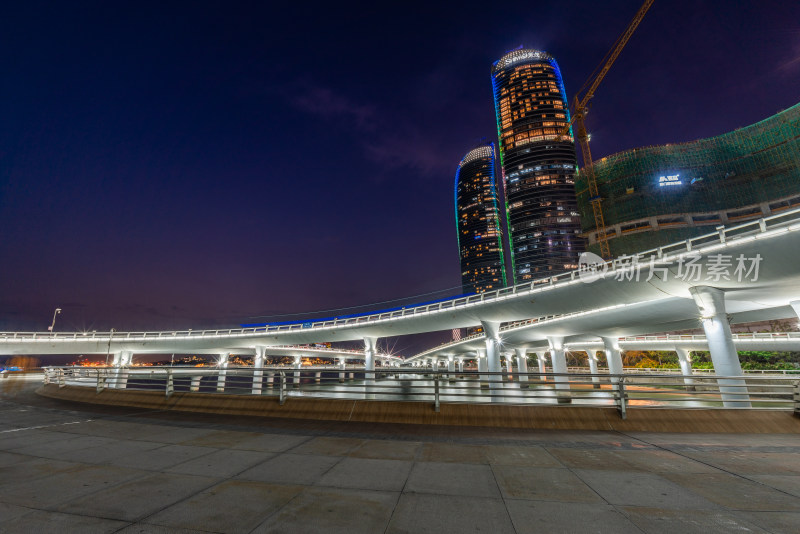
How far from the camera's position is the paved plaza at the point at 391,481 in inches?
142

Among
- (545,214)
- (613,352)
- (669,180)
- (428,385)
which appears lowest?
(428,385)

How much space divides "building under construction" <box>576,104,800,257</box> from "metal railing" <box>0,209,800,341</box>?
92711 mm

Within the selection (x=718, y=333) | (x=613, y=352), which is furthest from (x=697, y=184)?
(x=718, y=333)

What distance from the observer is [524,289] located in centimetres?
3709

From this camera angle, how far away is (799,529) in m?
3.53

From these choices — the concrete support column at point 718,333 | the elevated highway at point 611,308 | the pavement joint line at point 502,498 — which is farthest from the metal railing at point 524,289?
the pavement joint line at point 502,498

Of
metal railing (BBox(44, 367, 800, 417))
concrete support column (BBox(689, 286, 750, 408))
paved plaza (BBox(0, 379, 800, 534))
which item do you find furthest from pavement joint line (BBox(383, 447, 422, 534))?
concrete support column (BBox(689, 286, 750, 408))

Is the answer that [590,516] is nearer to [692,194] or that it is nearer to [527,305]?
[527,305]

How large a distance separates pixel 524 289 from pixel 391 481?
3511 centimetres

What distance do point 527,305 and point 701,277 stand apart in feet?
51.4

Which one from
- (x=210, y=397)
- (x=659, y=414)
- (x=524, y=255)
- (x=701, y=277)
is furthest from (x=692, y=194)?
(x=210, y=397)

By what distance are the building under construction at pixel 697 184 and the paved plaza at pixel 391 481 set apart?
6045 inches

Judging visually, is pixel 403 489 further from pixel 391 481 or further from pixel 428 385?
pixel 428 385

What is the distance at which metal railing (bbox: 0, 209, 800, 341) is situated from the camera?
21433mm
